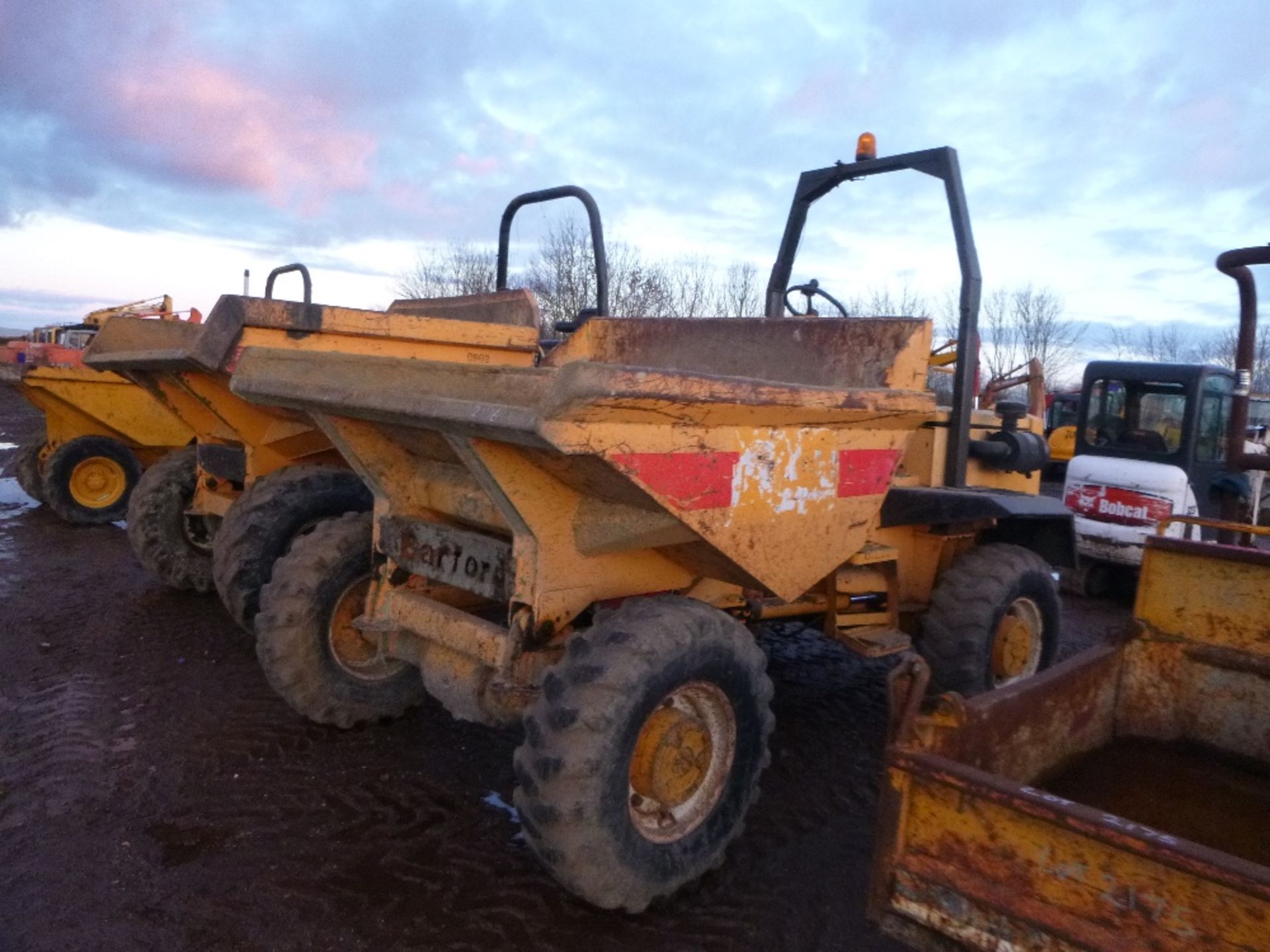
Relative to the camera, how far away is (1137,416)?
326 inches

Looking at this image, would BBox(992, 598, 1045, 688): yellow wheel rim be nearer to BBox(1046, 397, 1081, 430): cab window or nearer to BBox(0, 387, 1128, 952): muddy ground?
BBox(0, 387, 1128, 952): muddy ground

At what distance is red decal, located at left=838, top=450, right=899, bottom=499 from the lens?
3020 millimetres

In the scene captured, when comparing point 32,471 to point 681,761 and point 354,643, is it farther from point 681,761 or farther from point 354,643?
point 681,761

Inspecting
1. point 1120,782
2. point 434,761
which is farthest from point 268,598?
point 1120,782

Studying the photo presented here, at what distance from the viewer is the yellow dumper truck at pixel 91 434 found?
8508mm

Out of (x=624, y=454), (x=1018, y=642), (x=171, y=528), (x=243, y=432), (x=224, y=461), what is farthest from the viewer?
(x=171, y=528)

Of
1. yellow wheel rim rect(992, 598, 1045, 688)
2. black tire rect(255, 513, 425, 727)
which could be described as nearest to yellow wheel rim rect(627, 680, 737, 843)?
black tire rect(255, 513, 425, 727)

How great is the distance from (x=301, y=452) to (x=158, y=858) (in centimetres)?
255

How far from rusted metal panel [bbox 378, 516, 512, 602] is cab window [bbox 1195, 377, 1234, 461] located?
6.87 m

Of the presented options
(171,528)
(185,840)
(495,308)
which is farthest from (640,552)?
(171,528)

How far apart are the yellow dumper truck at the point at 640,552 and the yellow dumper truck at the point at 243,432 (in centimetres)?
90

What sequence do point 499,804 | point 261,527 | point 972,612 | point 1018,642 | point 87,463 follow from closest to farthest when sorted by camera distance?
point 499,804, point 972,612, point 1018,642, point 261,527, point 87,463

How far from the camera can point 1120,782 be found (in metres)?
3.04

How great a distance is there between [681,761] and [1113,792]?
1.39m
